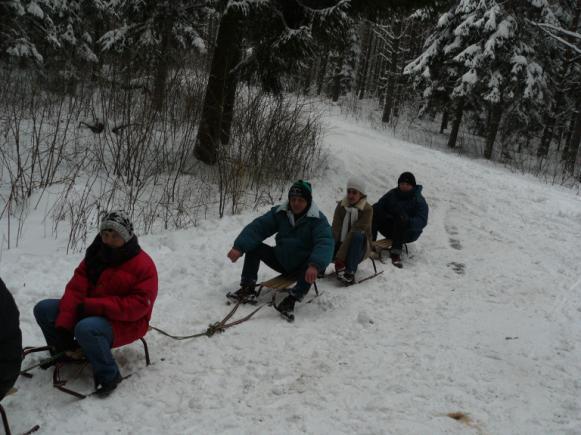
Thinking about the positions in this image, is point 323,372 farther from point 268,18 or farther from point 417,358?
point 268,18

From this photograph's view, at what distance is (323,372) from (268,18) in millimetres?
5593

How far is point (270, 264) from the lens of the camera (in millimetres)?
5035

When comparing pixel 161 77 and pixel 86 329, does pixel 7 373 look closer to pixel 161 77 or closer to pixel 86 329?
pixel 86 329

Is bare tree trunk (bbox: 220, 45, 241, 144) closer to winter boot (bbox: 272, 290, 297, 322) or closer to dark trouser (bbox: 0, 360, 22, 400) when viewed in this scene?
winter boot (bbox: 272, 290, 297, 322)

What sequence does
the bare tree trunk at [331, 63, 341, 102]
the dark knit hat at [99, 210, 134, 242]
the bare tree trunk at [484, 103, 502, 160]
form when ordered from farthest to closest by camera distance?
the bare tree trunk at [331, 63, 341, 102]
the bare tree trunk at [484, 103, 502, 160]
the dark knit hat at [99, 210, 134, 242]

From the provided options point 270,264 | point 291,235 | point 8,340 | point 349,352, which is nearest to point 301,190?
point 291,235

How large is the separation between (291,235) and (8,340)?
2941mm

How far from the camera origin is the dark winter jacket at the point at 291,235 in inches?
185

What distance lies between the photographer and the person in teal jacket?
4648mm

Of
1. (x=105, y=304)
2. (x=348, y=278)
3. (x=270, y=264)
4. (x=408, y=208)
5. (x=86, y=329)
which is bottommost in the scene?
(x=348, y=278)

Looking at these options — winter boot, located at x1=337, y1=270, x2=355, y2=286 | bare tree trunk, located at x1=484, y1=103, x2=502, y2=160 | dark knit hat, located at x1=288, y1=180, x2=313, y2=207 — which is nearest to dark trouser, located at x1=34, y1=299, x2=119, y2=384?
dark knit hat, located at x1=288, y1=180, x2=313, y2=207

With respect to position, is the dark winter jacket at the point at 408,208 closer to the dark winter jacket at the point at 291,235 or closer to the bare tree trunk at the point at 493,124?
the dark winter jacket at the point at 291,235

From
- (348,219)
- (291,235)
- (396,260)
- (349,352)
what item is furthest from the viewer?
(396,260)

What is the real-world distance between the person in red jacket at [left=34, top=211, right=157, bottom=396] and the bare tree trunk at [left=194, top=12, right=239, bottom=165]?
15.4 ft
